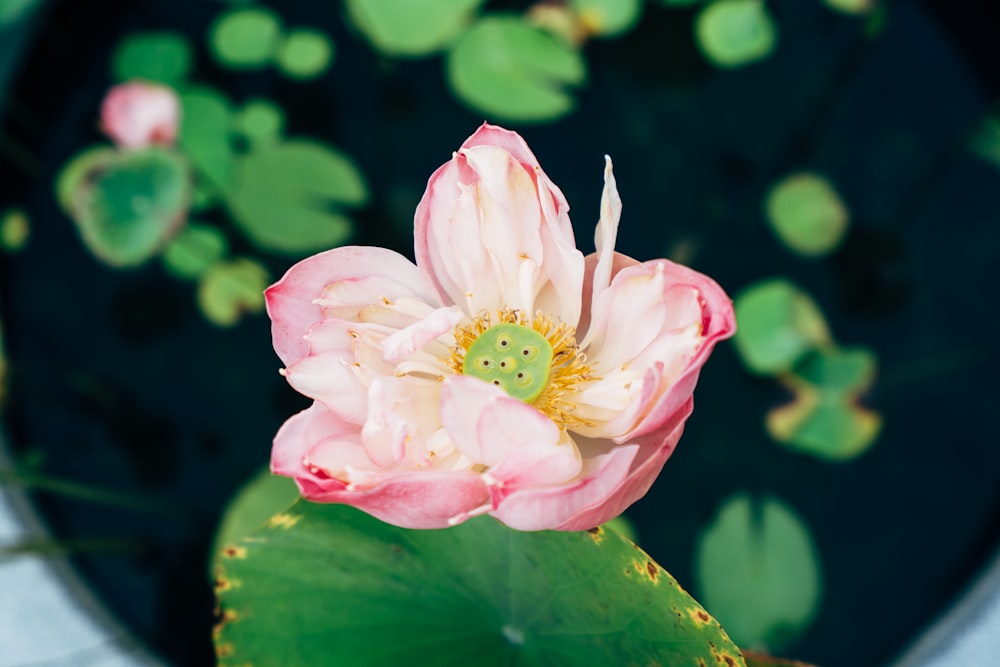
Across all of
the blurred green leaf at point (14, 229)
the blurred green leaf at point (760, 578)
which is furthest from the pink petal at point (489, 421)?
the blurred green leaf at point (14, 229)

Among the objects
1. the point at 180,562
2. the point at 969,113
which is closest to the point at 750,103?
the point at 969,113

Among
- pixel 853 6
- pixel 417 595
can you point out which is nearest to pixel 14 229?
pixel 417 595

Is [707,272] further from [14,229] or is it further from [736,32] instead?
[14,229]

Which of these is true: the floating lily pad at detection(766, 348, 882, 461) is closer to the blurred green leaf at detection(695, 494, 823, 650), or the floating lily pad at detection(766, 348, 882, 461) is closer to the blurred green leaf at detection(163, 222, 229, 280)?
the blurred green leaf at detection(695, 494, 823, 650)

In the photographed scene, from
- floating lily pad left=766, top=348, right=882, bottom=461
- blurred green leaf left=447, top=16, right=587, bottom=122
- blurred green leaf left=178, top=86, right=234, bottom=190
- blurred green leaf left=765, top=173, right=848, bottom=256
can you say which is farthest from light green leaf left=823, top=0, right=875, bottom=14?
blurred green leaf left=178, top=86, right=234, bottom=190

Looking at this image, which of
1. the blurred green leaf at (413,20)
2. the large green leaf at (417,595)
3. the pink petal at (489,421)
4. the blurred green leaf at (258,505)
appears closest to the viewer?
the pink petal at (489,421)

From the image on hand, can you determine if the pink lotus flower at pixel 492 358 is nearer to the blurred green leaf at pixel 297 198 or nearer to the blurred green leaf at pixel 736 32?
the blurred green leaf at pixel 297 198
